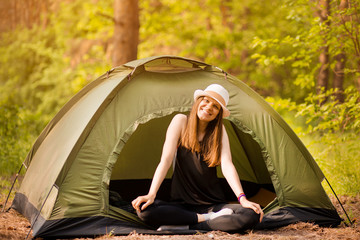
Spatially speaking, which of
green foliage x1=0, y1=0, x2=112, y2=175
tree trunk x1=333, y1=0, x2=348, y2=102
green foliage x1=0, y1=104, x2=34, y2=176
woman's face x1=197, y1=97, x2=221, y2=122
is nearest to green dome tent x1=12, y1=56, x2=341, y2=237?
woman's face x1=197, y1=97, x2=221, y2=122

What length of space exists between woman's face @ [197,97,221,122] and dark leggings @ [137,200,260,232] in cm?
76

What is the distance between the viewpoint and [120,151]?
3732 mm

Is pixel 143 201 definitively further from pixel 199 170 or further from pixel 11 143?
pixel 11 143

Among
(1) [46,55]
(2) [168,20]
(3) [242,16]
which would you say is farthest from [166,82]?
(1) [46,55]

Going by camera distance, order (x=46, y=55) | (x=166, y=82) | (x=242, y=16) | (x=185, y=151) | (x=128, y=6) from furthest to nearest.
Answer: (x=46, y=55) < (x=242, y=16) < (x=128, y=6) < (x=166, y=82) < (x=185, y=151)

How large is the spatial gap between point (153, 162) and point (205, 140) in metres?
1.66

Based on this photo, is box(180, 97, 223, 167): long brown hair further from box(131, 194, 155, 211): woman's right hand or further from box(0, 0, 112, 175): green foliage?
box(0, 0, 112, 175): green foliage

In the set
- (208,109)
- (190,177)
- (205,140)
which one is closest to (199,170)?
(190,177)

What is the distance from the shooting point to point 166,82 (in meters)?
4.20

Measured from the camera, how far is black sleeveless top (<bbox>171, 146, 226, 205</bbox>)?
3.81m

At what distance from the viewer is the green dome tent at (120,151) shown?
11.6 feet

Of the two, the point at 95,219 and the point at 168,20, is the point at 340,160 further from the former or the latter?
the point at 168,20

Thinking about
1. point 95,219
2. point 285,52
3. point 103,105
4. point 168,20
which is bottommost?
point 95,219

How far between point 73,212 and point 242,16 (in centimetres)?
1319
